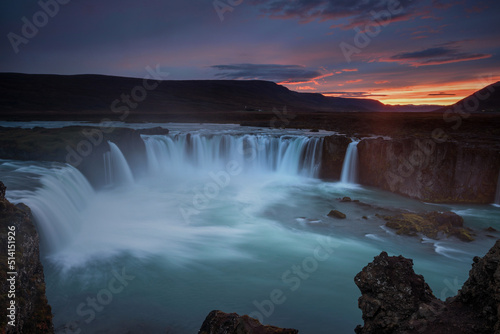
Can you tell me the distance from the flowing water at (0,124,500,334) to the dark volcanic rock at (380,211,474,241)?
0.43 meters

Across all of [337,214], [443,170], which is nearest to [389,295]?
[337,214]

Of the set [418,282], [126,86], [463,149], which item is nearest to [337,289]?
[418,282]

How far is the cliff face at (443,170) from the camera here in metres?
14.4

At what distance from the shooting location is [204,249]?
1002 centimetres

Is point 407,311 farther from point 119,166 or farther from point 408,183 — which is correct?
point 119,166

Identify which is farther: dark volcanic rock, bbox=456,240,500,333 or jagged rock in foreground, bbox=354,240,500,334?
jagged rock in foreground, bbox=354,240,500,334

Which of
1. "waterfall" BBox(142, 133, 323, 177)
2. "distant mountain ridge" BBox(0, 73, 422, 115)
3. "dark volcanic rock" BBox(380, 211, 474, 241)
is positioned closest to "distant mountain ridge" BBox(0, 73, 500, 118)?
"distant mountain ridge" BBox(0, 73, 422, 115)

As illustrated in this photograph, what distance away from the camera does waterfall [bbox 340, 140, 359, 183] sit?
18.4 metres

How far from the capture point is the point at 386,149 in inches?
655

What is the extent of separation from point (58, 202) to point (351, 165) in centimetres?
1525

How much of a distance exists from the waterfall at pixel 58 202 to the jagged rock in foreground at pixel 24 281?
4271 mm

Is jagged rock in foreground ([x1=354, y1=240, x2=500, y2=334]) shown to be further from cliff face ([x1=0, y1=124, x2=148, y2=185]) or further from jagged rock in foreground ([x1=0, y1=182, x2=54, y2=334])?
cliff face ([x1=0, y1=124, x2=148, y2=185])

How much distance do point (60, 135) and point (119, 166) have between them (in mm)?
3291
